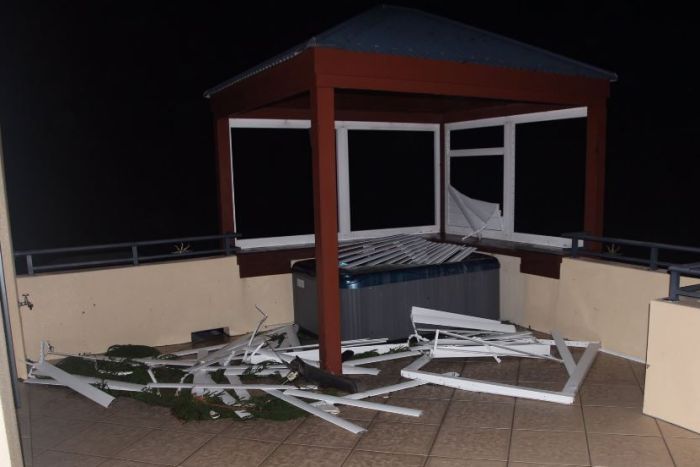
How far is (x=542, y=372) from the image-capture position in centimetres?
461

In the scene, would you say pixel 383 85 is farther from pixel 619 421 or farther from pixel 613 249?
pixel 613 249

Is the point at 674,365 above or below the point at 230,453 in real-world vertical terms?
above

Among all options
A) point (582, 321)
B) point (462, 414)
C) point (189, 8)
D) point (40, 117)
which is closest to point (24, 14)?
point (40, 117)

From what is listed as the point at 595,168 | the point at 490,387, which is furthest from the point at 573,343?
the point at 595,168

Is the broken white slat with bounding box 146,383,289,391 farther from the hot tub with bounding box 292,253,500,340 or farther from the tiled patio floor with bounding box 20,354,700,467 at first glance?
the hot tub with bounding box 292,253,500,340

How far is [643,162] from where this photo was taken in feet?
19.5

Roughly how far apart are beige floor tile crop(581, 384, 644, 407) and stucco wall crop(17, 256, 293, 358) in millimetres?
3283

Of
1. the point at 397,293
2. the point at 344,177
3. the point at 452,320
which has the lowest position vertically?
the point at 452,320

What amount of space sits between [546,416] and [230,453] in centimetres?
210

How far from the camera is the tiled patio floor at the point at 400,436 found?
3279 millimetres

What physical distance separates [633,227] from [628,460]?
3603 mm

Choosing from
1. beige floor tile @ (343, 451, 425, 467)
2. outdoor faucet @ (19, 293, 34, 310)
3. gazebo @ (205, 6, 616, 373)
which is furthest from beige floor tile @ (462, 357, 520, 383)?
outdoor faucet @ (19, 293, 34, 310)

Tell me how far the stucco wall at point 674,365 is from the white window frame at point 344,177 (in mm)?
4013

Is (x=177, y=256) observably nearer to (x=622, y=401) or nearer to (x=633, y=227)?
(x=622, y=401)
